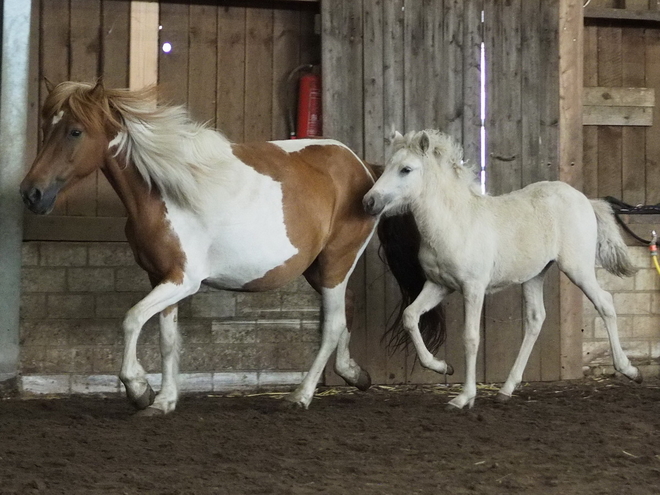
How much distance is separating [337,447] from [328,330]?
1299 mm

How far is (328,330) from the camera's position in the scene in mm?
4957

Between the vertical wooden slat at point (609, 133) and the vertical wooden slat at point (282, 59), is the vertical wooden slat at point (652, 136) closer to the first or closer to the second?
the vertical wooden slat at point (609, 133)

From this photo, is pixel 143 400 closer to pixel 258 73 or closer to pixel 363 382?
pixel 363 382

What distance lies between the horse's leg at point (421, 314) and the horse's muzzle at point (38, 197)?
6.53 ft

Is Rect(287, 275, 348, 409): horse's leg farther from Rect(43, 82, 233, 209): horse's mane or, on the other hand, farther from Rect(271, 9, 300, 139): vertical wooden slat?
Rect(271, 9, 300, 139): vertical wooden slat

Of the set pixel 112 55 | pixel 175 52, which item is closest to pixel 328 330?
pixel 175 52

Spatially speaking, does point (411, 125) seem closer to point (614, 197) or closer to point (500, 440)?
point (614, 197)

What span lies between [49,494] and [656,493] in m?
2.02

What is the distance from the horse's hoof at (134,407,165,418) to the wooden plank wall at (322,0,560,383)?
178 centimetres

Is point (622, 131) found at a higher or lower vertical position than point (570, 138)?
higher

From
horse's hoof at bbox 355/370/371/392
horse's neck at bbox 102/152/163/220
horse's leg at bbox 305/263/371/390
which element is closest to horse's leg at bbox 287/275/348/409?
horse's leg at bbox 305/263/371/390

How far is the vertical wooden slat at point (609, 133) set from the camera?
644cm

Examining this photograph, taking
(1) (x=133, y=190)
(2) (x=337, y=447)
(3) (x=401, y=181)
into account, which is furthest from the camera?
(3) (x=401, y=181)

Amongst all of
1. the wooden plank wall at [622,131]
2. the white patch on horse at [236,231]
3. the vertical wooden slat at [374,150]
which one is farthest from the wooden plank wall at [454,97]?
the white patch on horse at [236,231]
